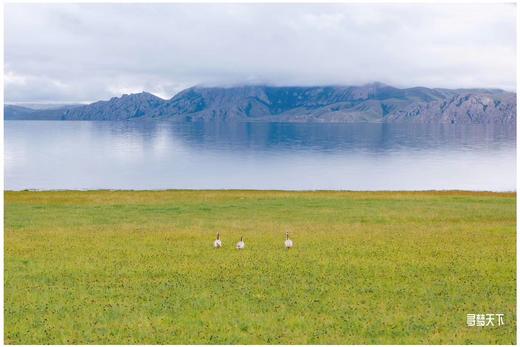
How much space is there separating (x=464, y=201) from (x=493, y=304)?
44805 mm

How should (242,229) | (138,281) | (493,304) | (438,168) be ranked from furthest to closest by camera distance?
(438,168)
(242,229)
(138,281)
(493,304)

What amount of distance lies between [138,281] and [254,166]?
14655 centimetres

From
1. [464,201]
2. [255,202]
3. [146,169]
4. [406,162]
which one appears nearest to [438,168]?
[406,162]

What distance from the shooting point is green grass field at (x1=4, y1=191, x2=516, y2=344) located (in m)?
19.7

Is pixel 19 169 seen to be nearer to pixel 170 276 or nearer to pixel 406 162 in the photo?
pixel 406 162

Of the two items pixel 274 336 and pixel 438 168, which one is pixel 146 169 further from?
pixel 274 336

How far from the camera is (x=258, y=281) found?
26125 millimetres

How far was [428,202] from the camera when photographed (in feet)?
211

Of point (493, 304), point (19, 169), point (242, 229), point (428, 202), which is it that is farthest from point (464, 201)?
point (19, 169)

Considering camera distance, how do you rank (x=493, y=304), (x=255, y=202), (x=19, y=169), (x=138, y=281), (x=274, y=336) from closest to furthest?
(x=274, y=336) → (x=493, y=304) → (x=138, y=281) → (x=255, y=202) → (x=19, y=169)

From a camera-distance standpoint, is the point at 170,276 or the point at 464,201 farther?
the point at 464,201

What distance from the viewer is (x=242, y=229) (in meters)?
43.1

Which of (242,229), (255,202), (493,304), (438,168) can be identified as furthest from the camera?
(438,168)

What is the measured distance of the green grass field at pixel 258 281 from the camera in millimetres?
19734
